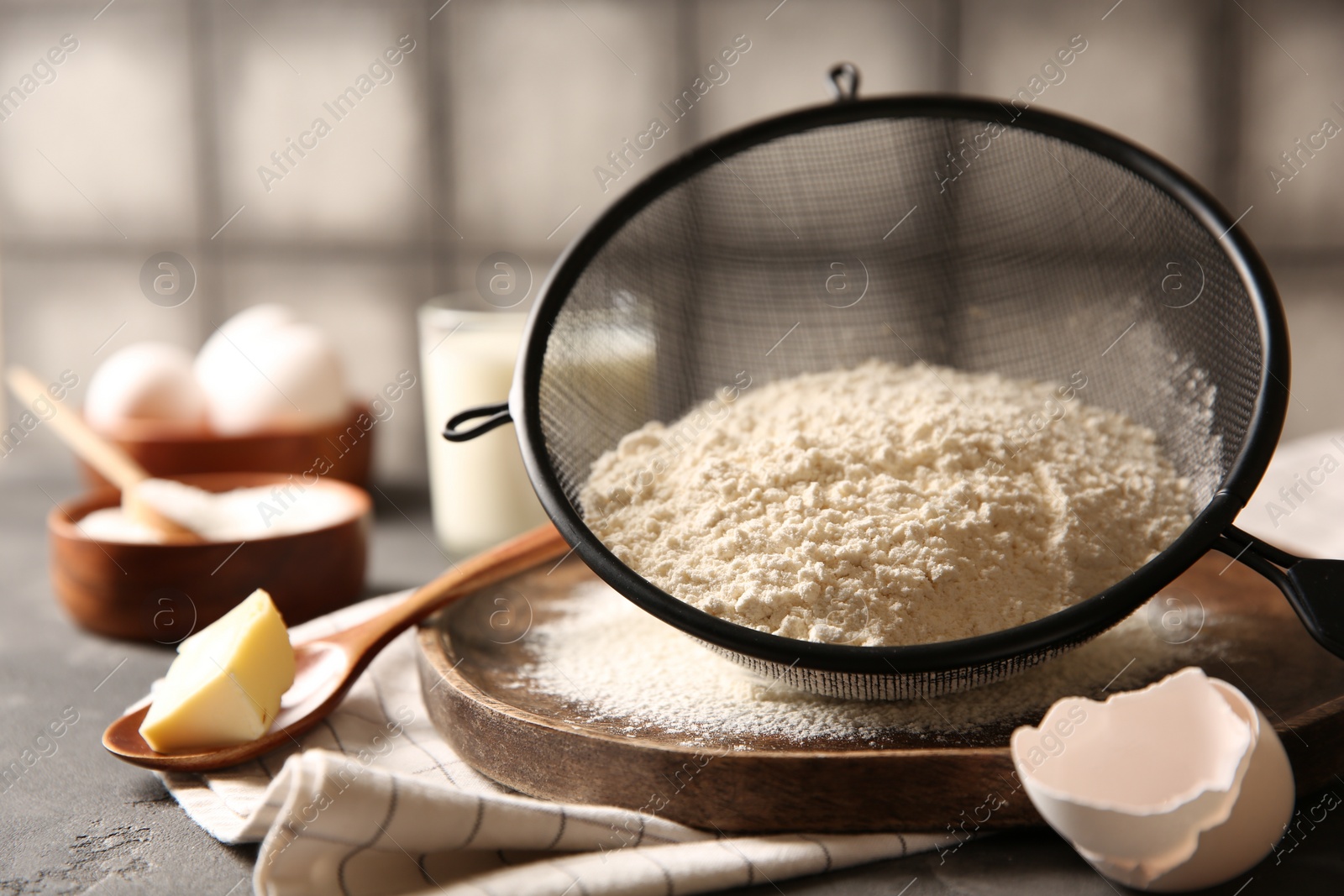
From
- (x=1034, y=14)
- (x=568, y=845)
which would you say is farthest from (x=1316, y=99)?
(x=568, y=845)

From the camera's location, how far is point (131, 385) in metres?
1.12

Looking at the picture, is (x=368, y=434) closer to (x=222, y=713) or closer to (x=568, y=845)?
(x=222, y=713)

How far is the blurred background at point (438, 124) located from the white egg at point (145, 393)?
0.28 m

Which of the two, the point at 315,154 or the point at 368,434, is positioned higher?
the point at 315,154

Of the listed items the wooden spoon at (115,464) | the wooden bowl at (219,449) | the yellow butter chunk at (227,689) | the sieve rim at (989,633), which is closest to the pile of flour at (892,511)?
the sieve rim at (989,633)

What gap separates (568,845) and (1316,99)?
3.35ft

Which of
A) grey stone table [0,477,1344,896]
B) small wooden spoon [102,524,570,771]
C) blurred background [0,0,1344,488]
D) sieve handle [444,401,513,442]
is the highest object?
blurred background [0,0,1344,488]

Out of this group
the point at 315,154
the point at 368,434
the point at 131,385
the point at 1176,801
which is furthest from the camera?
the point at 315,154

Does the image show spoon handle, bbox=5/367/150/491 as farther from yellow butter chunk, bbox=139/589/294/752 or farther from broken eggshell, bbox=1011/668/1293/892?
broken eggshell, bbox=1011/668/1293/892

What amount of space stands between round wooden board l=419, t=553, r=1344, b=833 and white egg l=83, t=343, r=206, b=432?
0.60 m

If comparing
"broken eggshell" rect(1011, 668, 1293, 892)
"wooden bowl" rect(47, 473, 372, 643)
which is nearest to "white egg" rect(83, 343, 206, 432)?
"wooden bowl" rect(47, 473, 372, 643)

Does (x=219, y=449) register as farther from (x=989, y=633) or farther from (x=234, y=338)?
(x=989, y=633)

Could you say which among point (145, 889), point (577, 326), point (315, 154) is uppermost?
point (315, 154)

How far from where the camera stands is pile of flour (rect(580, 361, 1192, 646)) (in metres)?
0.58
